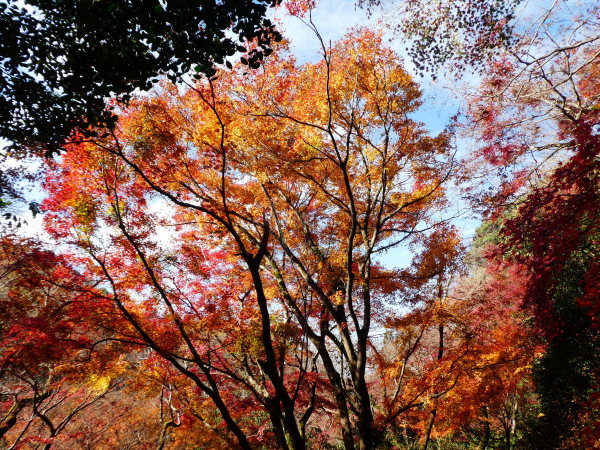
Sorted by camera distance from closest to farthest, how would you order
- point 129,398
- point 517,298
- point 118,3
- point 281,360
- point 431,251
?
point 118,3 < point 281,360 < point 431,251 < point 517,298 < point 129,398

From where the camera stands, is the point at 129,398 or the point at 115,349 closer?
the point at 115,349

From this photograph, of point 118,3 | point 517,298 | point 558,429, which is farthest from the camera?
point 517,298

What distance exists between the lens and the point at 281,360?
7.88m

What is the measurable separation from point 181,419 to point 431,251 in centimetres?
1195

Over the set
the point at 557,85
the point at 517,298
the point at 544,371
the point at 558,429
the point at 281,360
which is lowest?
the point at 558,429

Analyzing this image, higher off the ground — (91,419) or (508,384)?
(508,384)

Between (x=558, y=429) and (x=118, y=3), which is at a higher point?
(x=118, y=3)

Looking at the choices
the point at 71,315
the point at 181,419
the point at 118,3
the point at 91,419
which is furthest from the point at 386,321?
the point at 91,419

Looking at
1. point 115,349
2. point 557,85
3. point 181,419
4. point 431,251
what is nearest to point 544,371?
point 431,251

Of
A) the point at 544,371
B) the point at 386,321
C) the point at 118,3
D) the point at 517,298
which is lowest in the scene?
the point at 544,371

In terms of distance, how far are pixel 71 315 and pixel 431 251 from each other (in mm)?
12234

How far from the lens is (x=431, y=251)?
1178 cm

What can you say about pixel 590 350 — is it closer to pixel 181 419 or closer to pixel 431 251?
pixel 431 251

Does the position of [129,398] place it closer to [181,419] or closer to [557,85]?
[181,419]
